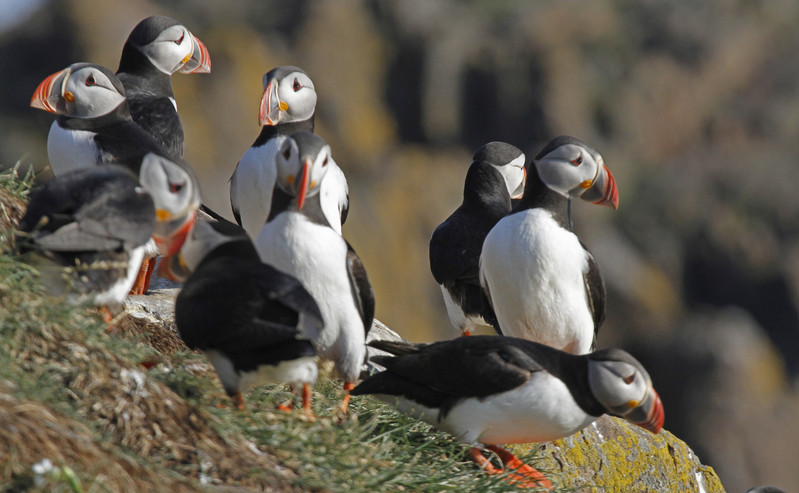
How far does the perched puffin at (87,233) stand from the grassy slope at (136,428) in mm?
94

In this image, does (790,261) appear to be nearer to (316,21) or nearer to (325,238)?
(316,21)

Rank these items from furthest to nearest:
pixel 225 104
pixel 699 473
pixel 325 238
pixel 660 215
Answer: pixel 660 215, pixel 225 104, pixel 699 473, pixel 325 238

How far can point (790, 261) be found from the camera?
20344 millimetres

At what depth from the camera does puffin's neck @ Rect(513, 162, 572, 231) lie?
570 centimetres

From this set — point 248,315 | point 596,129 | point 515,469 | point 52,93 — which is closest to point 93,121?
point 52,93

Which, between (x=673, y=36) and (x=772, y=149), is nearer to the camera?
(x=772, y=149)

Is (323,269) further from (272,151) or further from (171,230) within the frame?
(272,151)

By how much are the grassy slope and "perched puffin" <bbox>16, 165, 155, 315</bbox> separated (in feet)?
0.31

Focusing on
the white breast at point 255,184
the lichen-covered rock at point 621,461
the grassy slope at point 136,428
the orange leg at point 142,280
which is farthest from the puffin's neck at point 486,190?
the grassy slope at point 136,428

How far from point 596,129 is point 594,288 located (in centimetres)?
1938

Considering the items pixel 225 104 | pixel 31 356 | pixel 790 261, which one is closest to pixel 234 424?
pixel 31 356

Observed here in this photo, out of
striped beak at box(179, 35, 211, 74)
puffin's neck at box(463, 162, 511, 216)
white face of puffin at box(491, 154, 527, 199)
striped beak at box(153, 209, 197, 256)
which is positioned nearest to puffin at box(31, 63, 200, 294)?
striped beak at box(153, 209, 197, 256)

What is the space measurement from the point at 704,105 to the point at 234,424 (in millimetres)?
23358

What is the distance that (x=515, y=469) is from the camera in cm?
486
